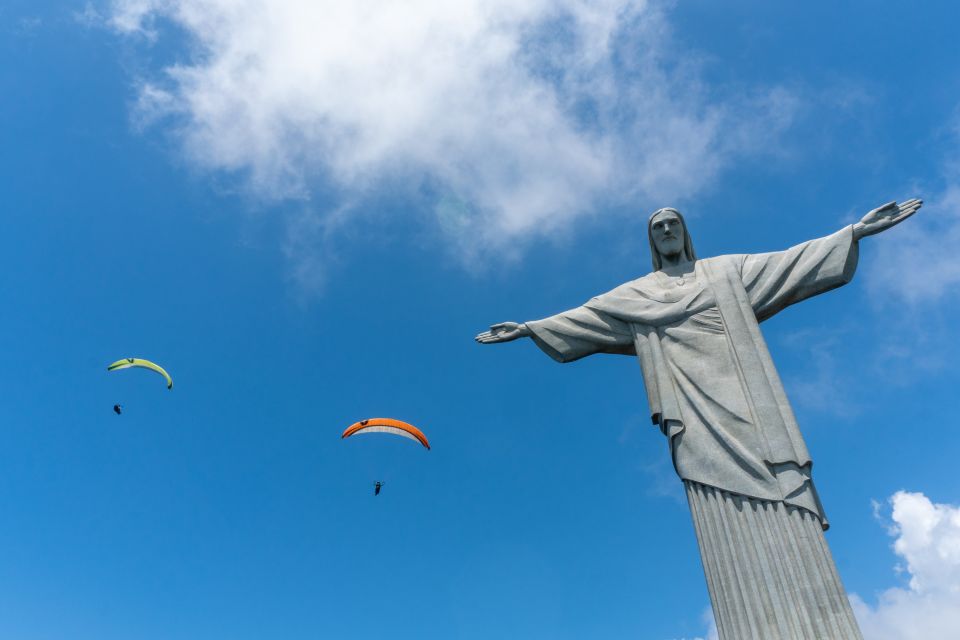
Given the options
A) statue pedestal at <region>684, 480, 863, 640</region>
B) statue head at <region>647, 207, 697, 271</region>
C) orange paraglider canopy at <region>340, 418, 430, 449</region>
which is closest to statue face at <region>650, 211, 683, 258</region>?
statue head at <region>647, 207, 697, 271</region>

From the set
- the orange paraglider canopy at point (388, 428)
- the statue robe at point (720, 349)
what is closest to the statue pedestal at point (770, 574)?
the statue robe at point (720, 349)

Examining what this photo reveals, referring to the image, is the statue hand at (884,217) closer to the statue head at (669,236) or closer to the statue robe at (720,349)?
the statue robe at (720,349)

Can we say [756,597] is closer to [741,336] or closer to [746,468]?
[746,468]

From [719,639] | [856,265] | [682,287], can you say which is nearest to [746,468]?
[719,639]

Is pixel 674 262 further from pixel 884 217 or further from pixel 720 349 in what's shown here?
pixel 884 217

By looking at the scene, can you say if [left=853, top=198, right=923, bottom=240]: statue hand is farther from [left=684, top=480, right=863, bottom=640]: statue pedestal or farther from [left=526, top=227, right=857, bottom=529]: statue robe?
[left=684, top=480, right=863, bottom=640]: statue pedestal

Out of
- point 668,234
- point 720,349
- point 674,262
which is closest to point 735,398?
point 720,349
